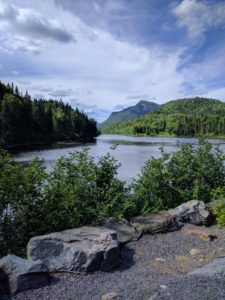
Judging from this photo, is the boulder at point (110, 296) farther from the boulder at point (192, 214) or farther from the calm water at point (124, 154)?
the calm water at point (124, 154)

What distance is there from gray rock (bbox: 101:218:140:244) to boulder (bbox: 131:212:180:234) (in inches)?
9.0

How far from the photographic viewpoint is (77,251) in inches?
277

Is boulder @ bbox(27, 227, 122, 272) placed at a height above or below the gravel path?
above

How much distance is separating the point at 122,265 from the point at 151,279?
106 cm

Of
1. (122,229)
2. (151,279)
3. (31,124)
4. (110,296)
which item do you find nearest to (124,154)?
(122,229)

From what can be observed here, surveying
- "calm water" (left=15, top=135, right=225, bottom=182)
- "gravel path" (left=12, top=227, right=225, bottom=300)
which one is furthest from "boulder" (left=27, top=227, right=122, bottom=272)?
"calm water" (left=15, top=135, right=225, bottom=182)

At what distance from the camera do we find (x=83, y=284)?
6426 mm

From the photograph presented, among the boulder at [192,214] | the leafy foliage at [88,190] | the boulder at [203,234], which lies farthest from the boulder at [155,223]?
the leafy foliage at [88,190]

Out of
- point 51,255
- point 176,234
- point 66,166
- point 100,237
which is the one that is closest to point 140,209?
point 176,234

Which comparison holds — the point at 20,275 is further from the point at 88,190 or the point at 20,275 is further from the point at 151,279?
the point at 88,190

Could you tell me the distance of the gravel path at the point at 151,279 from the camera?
5.64 metres

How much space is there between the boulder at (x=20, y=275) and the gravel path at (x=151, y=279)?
0.14m

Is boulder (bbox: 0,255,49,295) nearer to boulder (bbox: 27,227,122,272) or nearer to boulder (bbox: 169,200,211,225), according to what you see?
boulder (bbox: 27,227,122,272)

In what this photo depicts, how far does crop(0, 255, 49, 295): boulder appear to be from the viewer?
6.06 meters
